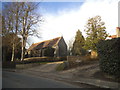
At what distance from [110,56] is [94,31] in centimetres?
1580

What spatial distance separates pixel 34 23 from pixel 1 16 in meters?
6.80

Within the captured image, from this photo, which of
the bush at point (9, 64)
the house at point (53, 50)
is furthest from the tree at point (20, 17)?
the house at point (53, 50)

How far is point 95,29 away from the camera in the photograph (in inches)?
976

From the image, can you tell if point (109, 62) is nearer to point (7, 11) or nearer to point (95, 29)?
point (95, 29)

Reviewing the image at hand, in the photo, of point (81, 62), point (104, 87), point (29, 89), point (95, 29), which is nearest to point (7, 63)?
point (81, 62)

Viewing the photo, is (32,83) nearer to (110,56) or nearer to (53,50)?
(110,56)

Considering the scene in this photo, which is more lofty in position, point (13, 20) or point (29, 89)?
point (13, 20)

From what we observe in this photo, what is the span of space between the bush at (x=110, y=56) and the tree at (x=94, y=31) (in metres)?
14.1

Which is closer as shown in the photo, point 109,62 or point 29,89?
point 29,89

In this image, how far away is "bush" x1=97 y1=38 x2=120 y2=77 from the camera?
9.08 metres

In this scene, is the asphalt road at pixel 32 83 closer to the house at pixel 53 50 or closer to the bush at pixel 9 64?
the bush at pixel 9 64

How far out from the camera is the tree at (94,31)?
2412cm

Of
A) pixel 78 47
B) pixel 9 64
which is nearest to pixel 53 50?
pixel 78 47

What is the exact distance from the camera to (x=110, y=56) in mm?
9594
